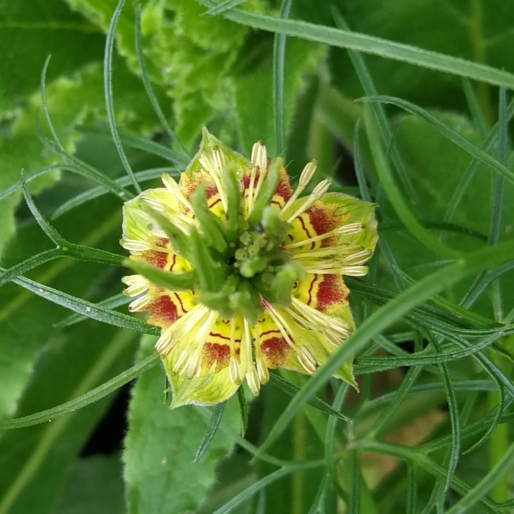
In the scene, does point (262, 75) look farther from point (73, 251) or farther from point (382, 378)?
point (382, 378)

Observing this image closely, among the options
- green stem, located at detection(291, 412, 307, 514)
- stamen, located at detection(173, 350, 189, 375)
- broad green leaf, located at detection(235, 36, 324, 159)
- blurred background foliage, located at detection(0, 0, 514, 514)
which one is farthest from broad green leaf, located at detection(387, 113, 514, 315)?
stamen, located at detection(173, 350, 189, 375)

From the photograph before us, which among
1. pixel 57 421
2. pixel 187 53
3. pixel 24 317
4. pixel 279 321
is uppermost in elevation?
pixel 187 53

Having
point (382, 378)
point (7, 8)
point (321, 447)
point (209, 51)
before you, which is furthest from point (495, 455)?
point (7, 8)

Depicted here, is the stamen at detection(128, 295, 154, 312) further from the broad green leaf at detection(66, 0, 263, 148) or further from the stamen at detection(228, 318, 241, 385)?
the broad green leaf at detection(66, 0, 263, 148)

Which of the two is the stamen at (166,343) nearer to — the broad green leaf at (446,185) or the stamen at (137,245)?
the stamen at (137,245)

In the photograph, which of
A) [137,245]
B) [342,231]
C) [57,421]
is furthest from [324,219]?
[57,421]

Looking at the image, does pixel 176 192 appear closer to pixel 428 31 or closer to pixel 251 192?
pixel 251 192
